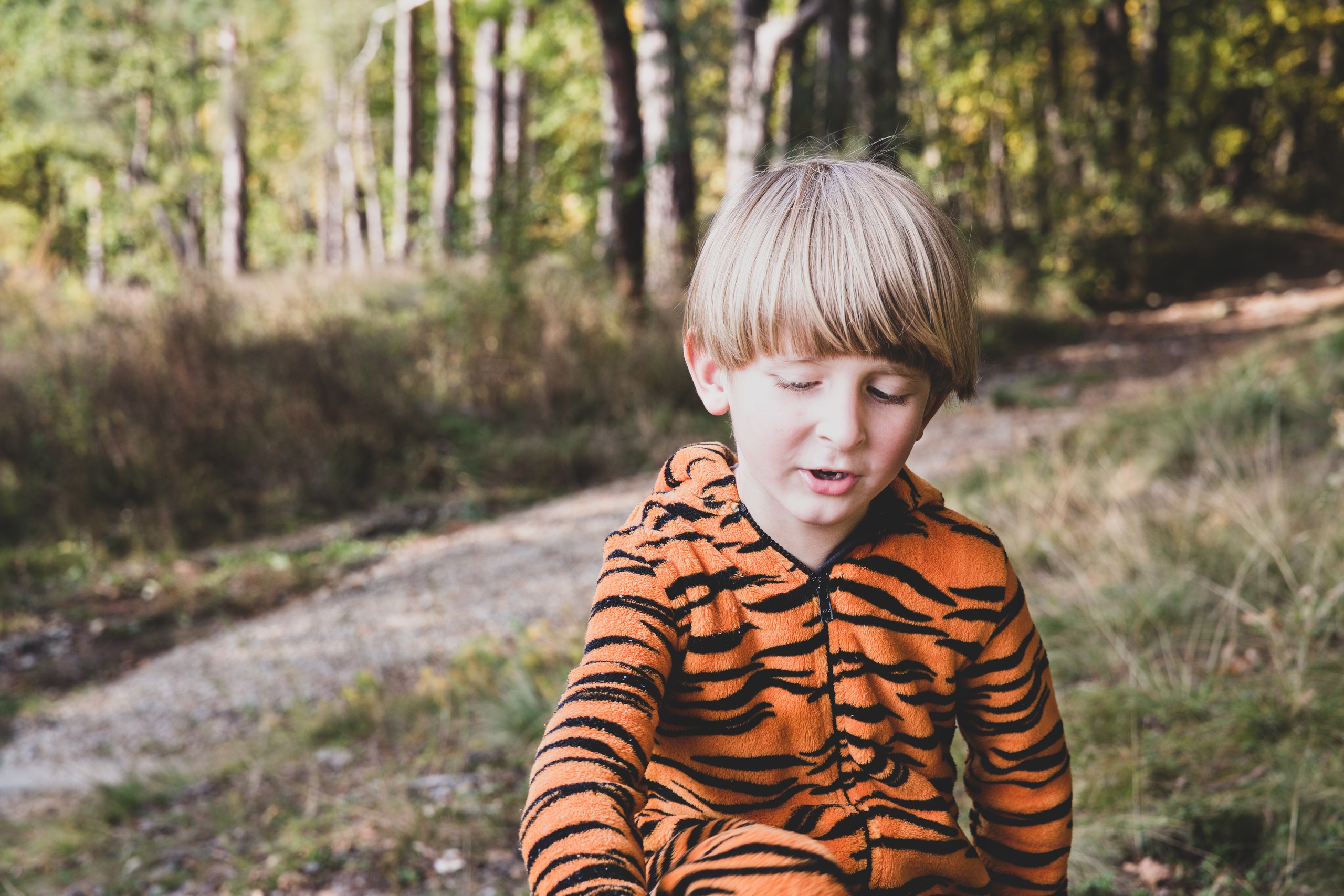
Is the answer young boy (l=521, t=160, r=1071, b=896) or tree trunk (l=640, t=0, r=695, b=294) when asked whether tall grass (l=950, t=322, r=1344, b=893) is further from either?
tree trunk (l=640, t=0, r=695, b=294)

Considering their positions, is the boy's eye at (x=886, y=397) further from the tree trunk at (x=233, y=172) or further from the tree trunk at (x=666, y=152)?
the tree trunk at (x=233, y=172)

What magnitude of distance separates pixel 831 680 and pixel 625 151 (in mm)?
7941

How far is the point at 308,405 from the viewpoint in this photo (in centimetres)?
634

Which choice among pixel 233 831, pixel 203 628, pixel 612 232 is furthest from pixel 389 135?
pixel 233 831

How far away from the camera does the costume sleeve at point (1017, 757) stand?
4.12ft

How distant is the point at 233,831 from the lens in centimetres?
282

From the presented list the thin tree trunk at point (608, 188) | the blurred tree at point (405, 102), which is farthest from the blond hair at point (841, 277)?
the blurred tree at point (405, 102)

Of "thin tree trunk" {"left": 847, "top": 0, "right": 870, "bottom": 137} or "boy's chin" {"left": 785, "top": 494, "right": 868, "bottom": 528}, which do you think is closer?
"boy's chin" {"left": 785, "top": 494, "right": 868, "bottom": 528}

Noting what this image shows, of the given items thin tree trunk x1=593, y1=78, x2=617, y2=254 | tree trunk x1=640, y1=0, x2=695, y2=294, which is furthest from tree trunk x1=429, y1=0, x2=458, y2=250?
tree trunk x1=640, y1=0, x2=695, y2=294

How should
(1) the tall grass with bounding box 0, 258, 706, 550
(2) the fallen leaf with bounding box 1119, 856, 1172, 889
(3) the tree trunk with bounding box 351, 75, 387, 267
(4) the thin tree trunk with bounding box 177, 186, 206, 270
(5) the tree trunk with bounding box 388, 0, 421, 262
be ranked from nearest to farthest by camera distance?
1. (2) the fallen leaf with bounding box 1119, 856, 1172, 889
2. (1) the tall grass with bounding box 0, 258, 706, 550
3. (5) the tree trunk with bounding box 388, 0, 421, 262
4. (4) the thin tree trunk with bounding box 177, 186, 206, 270
5. (3) the tree trunk with bounding box 351, 75, 387, 267

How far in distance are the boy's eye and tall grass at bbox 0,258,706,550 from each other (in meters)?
5.43

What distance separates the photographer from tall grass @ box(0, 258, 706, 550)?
5.91 m

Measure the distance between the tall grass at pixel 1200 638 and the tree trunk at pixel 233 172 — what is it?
14.6m

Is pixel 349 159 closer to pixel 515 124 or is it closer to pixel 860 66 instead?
pixel 515 124
